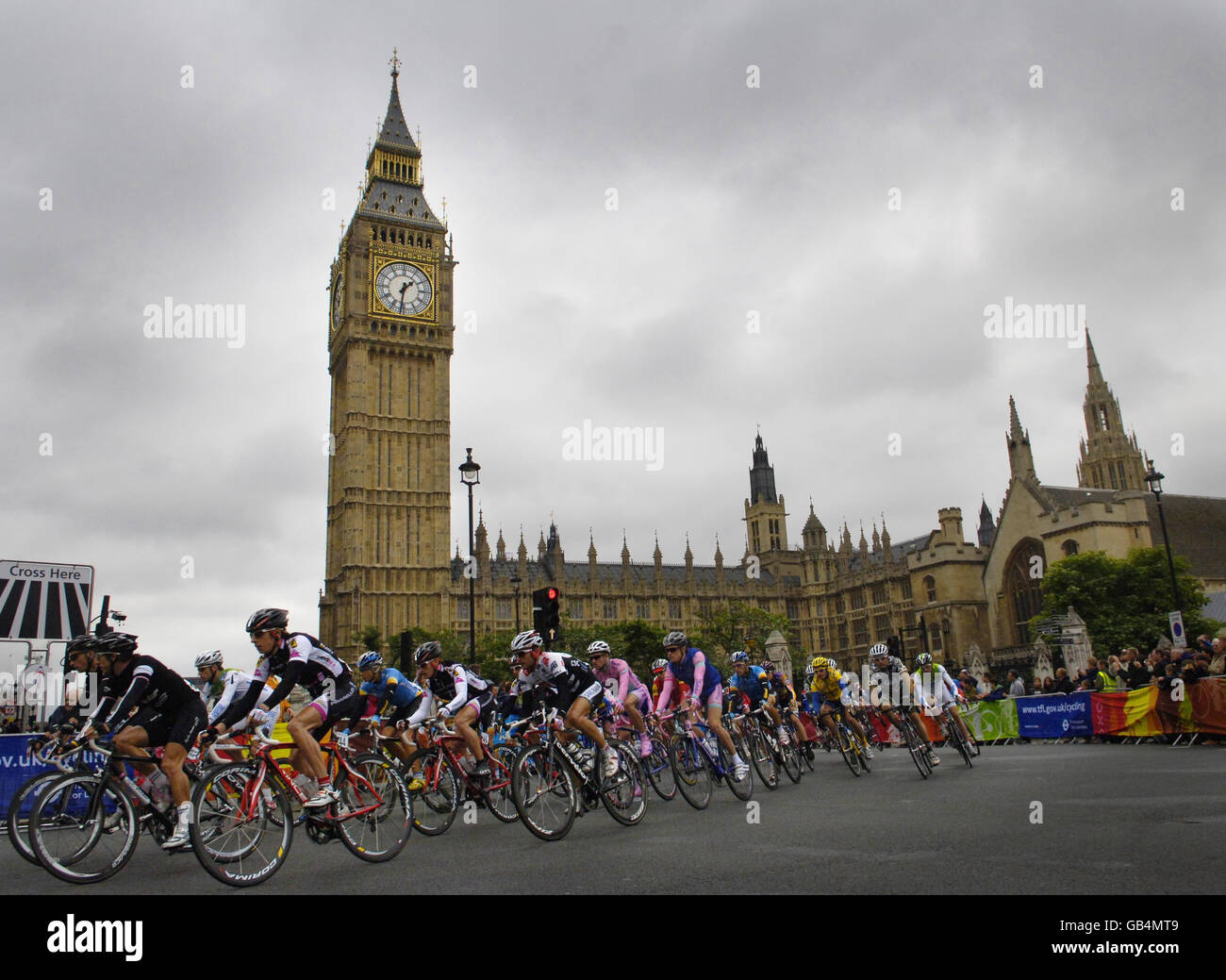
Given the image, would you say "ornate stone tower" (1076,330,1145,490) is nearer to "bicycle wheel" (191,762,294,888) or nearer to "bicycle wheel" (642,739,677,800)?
"bicycle wheel" (642,739,677,800)

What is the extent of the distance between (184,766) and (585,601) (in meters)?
86.8

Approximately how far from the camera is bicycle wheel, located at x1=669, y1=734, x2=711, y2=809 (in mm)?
10656

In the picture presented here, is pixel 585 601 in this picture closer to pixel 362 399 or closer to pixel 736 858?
pixel 362 399

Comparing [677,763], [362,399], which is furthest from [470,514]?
[362,399]

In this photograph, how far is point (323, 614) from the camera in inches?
3332

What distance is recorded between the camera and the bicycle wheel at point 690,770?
1066cm

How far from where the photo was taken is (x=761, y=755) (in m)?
13.3

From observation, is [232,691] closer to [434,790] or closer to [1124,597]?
[434,790]

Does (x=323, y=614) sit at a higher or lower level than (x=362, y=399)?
lower

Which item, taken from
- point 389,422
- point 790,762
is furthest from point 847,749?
point 389,422

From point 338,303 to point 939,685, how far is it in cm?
8449

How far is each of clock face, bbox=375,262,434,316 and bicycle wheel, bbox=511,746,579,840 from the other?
8209 centimetres

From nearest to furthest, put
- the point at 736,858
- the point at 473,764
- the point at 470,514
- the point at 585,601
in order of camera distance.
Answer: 1. the point at 736,858
2. the point at 473,764
3. the point at 470,514
4. the point at 585,601
